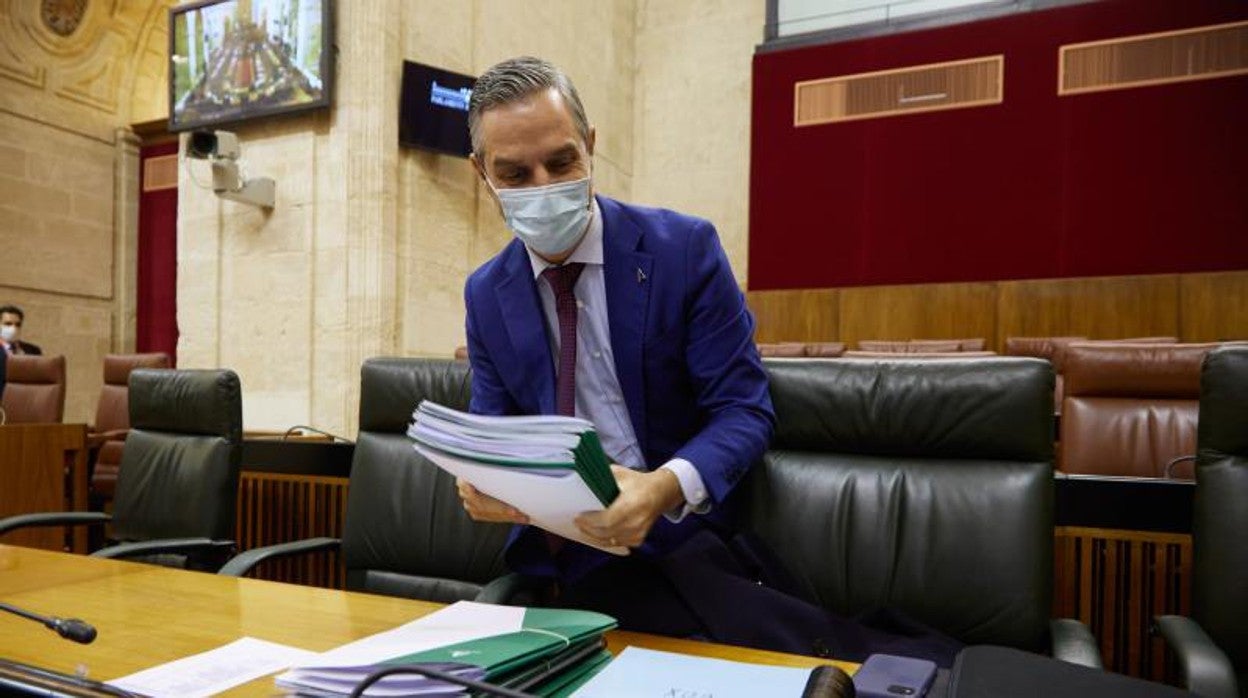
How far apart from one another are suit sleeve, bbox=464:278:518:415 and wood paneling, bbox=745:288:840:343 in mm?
4887

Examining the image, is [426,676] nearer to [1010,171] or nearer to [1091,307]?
[1091,307]

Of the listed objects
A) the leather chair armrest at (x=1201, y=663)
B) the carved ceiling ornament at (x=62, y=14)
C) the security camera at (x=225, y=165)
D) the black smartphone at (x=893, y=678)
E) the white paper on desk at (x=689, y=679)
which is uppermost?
the carved ceiling ornament at (x=62, y=14)

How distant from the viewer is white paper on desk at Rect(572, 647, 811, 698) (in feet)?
2.28

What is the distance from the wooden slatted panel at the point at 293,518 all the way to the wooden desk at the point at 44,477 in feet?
2.60

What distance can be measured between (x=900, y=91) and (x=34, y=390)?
589 centimetres

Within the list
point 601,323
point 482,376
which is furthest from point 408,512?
point 601,323

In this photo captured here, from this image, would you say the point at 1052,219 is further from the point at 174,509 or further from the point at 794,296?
the point at 174,509

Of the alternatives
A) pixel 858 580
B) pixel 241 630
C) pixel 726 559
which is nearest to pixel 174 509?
pixel 241 630

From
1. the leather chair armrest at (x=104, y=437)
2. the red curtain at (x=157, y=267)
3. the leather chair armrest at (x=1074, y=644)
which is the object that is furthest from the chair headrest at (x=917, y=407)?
the red curtain at (x=157, y=267)

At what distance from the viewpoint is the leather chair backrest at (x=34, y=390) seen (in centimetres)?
438

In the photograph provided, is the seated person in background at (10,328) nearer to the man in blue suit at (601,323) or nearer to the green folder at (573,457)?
the man in blue suit at (601,323)

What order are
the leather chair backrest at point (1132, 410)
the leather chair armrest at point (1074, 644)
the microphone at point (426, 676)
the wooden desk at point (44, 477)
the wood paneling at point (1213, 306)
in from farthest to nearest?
the wood paneling at point (1213, 306) < the wooden desk at point (44, 477) < the leather chair backrest at point (1132, 410) < the leather chair armrest at point (1074, 644) < the microphone at point (426, 676)

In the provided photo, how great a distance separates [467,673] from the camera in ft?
2.10

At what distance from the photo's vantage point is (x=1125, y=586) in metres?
1.56
